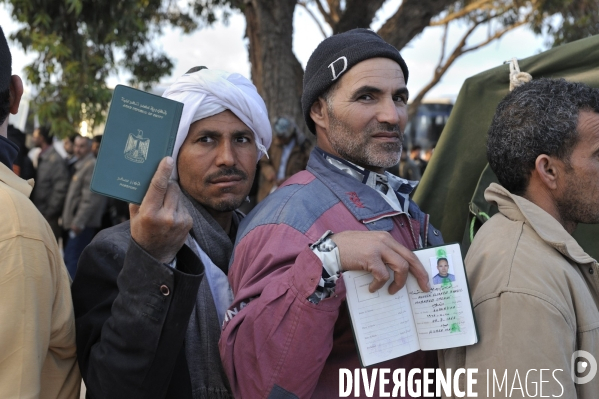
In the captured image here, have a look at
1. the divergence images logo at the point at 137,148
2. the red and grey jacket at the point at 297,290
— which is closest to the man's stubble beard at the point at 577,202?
the red and grey jacket at the point at 297,290

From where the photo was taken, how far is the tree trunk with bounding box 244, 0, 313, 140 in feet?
25.2

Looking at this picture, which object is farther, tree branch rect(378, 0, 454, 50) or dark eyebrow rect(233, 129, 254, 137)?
tree branch rect(378, 0, 454, 50)

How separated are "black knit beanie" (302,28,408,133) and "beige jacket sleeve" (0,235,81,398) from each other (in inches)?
43.9

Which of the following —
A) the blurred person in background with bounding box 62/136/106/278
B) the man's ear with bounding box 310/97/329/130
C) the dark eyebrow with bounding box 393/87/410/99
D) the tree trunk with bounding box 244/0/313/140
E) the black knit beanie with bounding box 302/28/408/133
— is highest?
the tree trunk with bounding box 244/0/313/140

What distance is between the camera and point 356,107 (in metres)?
2.45

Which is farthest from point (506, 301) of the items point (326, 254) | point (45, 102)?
point (45, 102)

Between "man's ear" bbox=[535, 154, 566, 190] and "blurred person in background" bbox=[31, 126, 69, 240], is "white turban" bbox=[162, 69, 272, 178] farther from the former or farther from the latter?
"blurred person in background" bbox=[31, 126, 69, 240]

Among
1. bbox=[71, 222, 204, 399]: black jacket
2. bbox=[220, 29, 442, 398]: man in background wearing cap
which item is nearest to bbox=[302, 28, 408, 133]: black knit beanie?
bbox=[220, 29, 442, 398]: man in background wearing cap

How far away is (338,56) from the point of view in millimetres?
2459

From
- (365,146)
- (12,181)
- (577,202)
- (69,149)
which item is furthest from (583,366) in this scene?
(69,149)

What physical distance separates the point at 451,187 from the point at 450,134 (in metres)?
0.26

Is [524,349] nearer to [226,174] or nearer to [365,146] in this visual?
[365,146]

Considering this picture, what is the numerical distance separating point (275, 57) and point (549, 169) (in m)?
5.78

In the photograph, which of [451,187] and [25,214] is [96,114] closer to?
[451,187]
